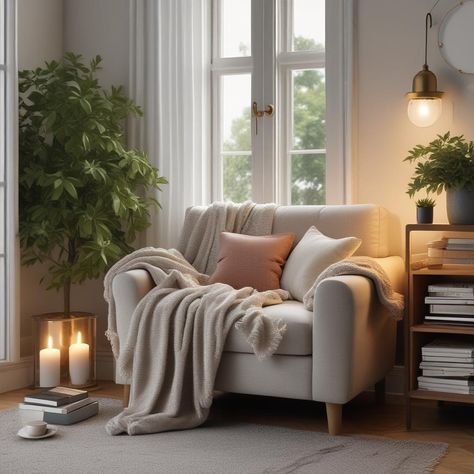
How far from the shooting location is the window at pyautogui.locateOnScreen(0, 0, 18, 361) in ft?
14.0

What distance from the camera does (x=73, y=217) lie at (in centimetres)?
434

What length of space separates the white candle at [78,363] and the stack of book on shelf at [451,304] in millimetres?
1746

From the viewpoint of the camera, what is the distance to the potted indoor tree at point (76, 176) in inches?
169

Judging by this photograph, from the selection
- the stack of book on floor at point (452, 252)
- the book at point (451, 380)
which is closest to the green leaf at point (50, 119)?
the stack of book on floor at point (452, 252)

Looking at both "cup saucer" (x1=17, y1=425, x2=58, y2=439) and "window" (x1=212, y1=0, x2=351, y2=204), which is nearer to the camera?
"cup saucer" (x1=17, y1=425, x2=58, y2=439)

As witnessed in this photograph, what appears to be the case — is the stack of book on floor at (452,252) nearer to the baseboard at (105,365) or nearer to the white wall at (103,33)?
the baseboard at (105,365)

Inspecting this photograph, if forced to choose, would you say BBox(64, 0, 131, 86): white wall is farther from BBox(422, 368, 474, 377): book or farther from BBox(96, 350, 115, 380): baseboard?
BBox(422, 368, 474, 377): book

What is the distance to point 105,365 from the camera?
473 centimetres

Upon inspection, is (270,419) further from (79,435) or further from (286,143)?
(286,143)

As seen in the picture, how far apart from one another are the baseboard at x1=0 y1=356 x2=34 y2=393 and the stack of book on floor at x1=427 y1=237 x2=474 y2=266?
2.16 meters

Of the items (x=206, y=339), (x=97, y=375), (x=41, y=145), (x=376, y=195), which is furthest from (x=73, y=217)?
(x=376, y=195)

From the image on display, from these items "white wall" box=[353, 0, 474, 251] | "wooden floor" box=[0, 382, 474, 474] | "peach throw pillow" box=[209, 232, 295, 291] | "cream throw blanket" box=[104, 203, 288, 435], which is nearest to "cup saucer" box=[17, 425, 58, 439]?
"cream throw blanket" box=[104, 203, 288, 435]

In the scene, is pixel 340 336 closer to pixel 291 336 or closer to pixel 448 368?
pixel 291 336

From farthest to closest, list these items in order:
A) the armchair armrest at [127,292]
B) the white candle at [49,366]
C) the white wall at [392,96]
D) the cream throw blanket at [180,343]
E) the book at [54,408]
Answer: the white candle at [49,366], the white wall at [392,96], the armchair armrest at [127,292], the book at [54,408], the cream throw blanket at [180,343]
